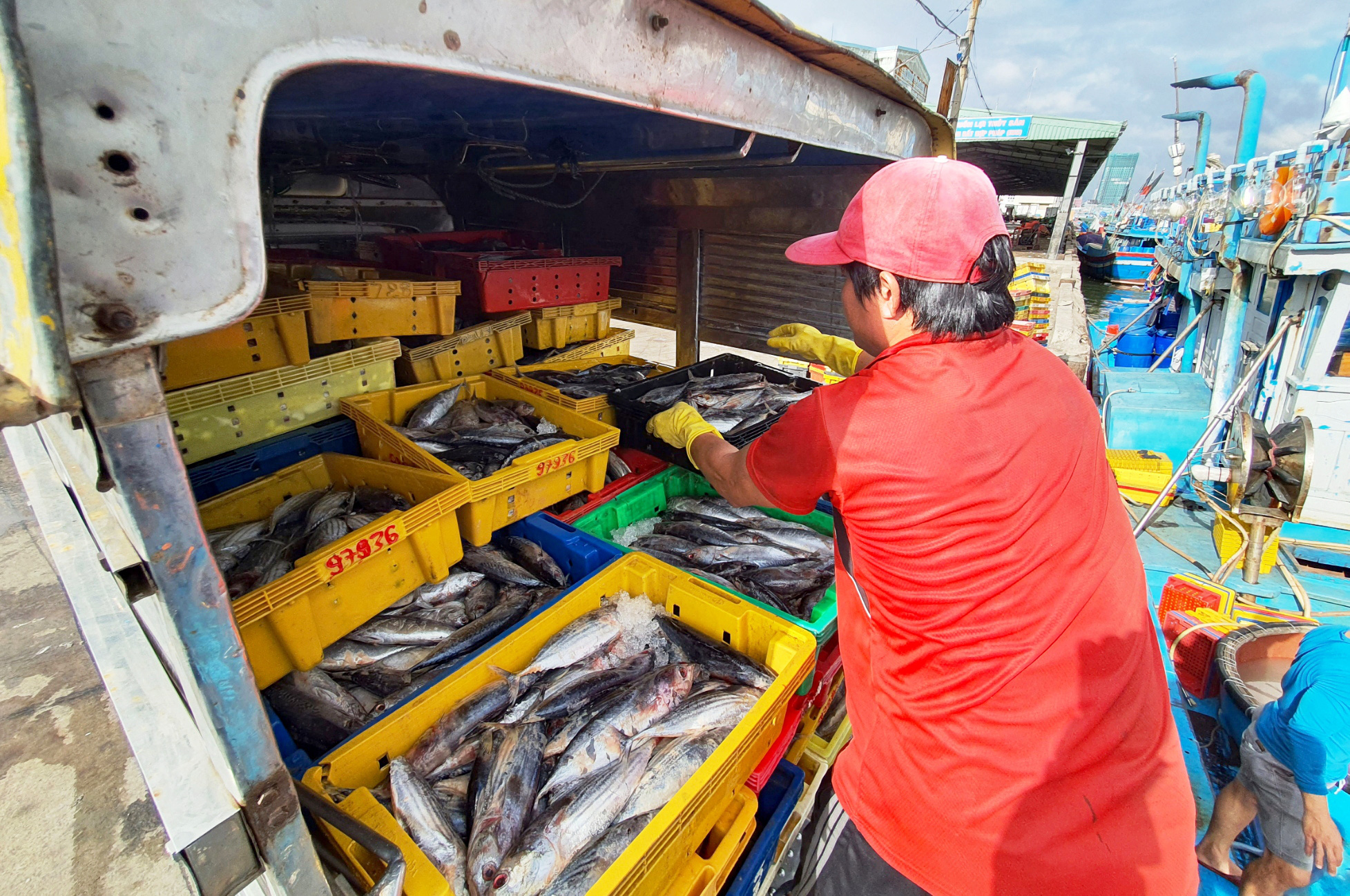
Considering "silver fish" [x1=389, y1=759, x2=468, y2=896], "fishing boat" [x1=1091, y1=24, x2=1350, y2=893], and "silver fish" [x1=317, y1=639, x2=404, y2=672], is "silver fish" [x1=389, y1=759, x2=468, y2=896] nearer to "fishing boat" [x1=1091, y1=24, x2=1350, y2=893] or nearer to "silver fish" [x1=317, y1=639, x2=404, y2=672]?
"silver fish" [x1=317, y1=639, x2=404, y2=672]

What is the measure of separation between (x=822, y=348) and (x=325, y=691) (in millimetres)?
3466

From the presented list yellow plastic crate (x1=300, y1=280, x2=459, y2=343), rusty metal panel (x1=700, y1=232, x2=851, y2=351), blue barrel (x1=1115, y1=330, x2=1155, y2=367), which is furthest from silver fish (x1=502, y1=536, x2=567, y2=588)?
blue barrel (x1=1115, y1=330, x2=1155, y2=367)

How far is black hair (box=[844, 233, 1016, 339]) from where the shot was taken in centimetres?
165

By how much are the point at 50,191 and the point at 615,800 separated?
206cm

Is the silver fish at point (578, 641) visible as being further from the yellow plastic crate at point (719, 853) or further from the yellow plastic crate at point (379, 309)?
the yellow plastic crate at point (379, 309)

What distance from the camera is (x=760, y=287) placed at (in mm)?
5512

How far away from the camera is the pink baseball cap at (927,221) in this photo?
1.63 m

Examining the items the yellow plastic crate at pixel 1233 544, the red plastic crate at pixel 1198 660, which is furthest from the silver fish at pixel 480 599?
the yellow plastic crate at pixel 1233 544

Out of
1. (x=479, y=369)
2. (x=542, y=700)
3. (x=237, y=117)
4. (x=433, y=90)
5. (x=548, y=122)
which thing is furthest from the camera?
(x=479, y=369)

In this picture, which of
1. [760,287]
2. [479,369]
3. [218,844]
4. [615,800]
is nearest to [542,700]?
[615,800]

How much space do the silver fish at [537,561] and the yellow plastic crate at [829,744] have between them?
4.66 feet

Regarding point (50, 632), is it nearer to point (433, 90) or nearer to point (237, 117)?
point (433, 90)

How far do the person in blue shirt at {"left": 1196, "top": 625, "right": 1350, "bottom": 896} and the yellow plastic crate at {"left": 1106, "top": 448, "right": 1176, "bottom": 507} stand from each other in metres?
3.94

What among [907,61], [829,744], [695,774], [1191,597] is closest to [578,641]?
[695,774]
